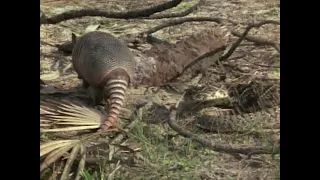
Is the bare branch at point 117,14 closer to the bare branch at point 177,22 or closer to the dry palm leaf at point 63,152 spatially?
the bare branch at point 177,22

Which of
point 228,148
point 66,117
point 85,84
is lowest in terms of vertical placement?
point 228,148

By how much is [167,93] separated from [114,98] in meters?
0.69

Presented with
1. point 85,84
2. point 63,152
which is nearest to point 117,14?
point 85,84

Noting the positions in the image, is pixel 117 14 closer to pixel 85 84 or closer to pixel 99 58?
pixel 85 84

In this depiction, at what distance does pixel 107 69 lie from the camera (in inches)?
169

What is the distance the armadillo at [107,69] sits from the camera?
4.22m

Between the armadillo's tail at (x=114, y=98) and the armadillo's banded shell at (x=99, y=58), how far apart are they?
93mm

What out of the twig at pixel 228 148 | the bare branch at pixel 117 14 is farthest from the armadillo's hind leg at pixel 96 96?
the bare branch at pixel 117 14

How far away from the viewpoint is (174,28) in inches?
240

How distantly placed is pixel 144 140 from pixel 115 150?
223 mm

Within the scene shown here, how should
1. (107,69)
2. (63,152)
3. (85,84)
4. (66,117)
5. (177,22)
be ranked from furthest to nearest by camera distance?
(177,22)
(85,84)
(107,69)
(66,117)
(63,152)

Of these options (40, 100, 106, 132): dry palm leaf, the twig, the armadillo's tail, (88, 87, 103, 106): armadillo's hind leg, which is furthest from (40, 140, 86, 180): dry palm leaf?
(88, 87, 103, 106): armadillo's hind leg

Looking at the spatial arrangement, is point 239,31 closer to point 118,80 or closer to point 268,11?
point 268,11
